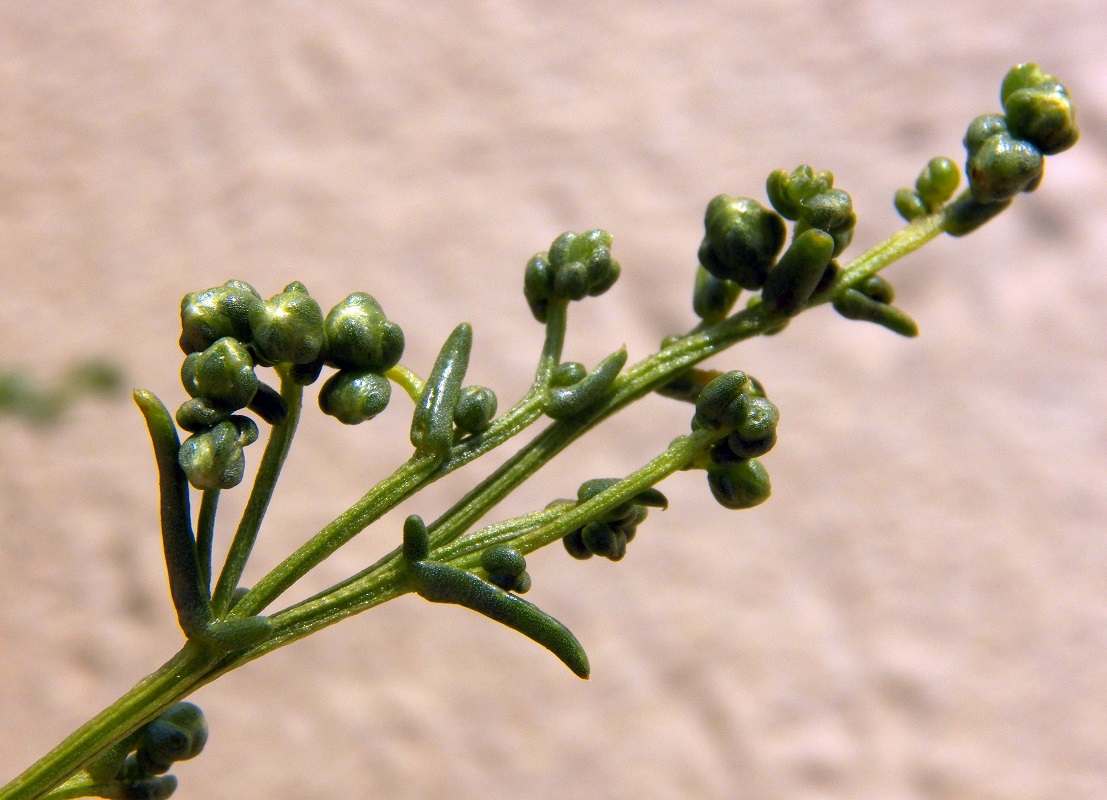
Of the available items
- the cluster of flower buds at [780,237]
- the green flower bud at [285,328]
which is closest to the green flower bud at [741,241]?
the cluster of flower buds at [780,237]

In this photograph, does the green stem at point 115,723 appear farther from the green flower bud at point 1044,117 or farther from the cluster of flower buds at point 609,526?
the green flower bud at point 1044,117

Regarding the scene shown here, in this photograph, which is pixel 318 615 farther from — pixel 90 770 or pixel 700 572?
pixel 700 572

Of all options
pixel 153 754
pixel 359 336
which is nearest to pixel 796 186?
pixel 359 336

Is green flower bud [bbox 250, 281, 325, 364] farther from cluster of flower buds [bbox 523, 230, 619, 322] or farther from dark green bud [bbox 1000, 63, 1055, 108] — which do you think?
dark green bud [bbox 1000, 63, 1055, 108]

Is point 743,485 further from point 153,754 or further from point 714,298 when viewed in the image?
point 153,754

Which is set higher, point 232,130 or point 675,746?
point 232,130

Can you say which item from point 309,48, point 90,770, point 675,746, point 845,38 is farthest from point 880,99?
point 90,770
